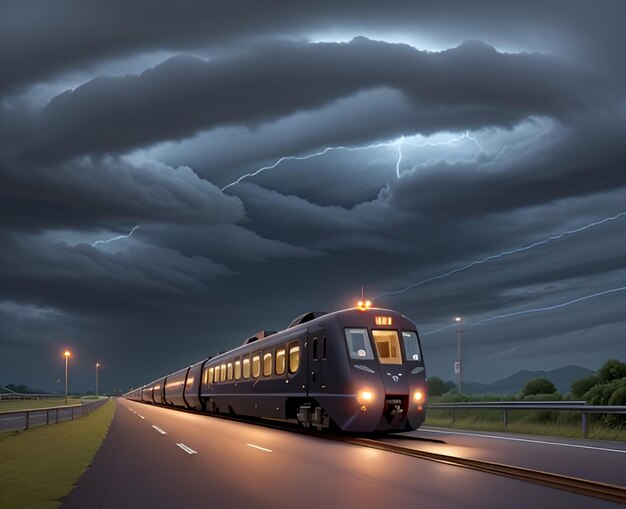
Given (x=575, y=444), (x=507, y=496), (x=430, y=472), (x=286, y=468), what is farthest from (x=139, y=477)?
(x=575, y=444)

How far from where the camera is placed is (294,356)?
888 inches

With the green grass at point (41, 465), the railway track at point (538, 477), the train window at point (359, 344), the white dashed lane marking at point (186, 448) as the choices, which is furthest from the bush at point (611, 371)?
the green grass at point (41, 465)

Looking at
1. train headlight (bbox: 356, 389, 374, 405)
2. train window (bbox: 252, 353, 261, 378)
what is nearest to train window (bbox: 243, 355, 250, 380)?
train window (bbox: 252, 353, 261, 378)

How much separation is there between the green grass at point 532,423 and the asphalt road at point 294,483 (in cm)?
566

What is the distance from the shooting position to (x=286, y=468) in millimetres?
12148

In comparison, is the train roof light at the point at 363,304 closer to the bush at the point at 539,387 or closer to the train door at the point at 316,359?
the train door at the point at 316,359

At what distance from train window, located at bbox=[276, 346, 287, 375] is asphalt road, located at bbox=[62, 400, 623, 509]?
744cm

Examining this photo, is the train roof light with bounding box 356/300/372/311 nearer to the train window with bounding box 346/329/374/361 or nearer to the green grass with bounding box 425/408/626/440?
the train window with bounding box 346/329/374/361

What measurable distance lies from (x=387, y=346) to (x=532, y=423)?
28.4 feet

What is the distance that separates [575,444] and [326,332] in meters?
7.00

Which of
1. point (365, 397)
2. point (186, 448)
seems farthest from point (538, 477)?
point (186, 448)

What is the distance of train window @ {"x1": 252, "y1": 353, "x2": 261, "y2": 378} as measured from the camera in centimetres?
2764

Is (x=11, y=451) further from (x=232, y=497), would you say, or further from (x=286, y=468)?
(x=232, y=497)

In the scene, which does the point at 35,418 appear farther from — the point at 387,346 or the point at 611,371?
the point at 611,371
